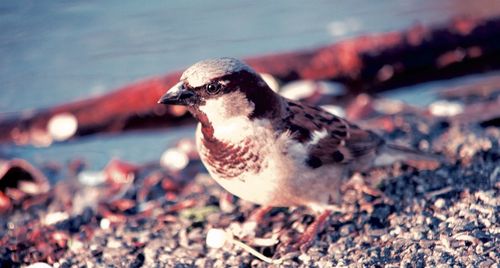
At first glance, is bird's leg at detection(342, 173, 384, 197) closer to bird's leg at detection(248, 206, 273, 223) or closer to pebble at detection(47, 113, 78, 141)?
bird's leg at detection(248, 206, 273, 223)

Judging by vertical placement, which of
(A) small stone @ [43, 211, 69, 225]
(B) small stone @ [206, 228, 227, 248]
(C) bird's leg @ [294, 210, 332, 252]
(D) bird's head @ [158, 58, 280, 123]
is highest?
(D) bird's head @ [158, 58, 280, 123]

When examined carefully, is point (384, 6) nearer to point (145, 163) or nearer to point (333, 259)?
point (145, 163)

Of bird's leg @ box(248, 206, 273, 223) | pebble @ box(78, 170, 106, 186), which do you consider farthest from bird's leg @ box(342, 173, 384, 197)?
pebble @ box(78, 170, 106, 186)

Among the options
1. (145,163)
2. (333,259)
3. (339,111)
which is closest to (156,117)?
(145,163)

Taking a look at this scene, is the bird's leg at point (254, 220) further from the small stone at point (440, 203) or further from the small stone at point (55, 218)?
the small stone at point (55, 218)

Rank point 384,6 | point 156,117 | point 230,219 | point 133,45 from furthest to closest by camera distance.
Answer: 1. point 384,6
2. point 133,45
3. point 156,117
4. point 230,219

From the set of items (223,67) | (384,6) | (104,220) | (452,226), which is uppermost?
(223,67)
